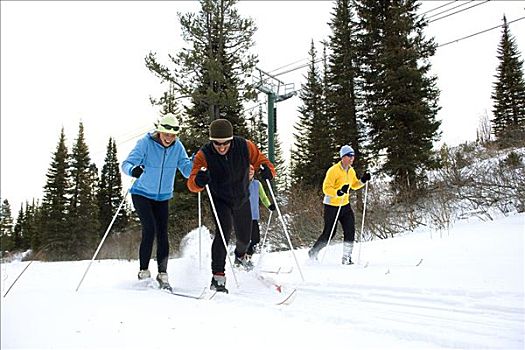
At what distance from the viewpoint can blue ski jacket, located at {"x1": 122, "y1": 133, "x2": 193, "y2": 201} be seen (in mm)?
4277

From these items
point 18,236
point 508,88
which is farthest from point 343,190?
point 18,236

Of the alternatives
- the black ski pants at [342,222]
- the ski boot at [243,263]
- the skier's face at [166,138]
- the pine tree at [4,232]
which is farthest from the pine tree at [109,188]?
the skier's face at [166,138]

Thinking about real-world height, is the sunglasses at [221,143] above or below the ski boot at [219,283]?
above

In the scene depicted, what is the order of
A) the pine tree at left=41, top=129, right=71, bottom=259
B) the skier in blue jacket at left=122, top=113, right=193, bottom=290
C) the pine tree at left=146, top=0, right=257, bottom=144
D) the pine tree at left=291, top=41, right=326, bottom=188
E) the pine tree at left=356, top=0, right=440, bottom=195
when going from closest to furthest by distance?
the skier in blue jacket at left=122, top=113, right=193, bottom=290
the pine tree at left=356, top=0, right=440, bottom=195
the pine tree at left=146, top=0, right=257, bottom=144
the pine tree at left=291, top=41, right=326, bottom=188
the pine tree at left=41, top=129, right=71, bottom=259

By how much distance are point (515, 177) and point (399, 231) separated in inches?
105

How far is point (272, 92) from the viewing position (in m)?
21.2

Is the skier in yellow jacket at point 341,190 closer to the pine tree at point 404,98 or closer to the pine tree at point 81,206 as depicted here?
the pine tree at point 404,98

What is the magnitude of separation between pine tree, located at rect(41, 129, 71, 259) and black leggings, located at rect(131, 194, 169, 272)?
26250 mm

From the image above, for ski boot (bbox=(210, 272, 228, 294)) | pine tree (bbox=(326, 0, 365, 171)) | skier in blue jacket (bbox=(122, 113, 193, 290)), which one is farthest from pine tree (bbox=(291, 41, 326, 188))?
ski boot (bbox=(210, 272, 228, 294))

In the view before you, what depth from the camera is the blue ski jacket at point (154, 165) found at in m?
4.28

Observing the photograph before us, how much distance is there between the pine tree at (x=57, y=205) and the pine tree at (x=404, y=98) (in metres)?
22.0

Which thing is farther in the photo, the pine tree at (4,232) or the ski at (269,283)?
the ski at (269,283)

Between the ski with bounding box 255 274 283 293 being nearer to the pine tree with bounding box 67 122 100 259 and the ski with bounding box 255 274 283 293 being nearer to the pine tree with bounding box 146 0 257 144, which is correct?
the pine tree with bounding box 146 0 257 144

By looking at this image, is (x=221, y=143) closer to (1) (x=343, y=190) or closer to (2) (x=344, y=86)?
(1) (x=343, y=190)
